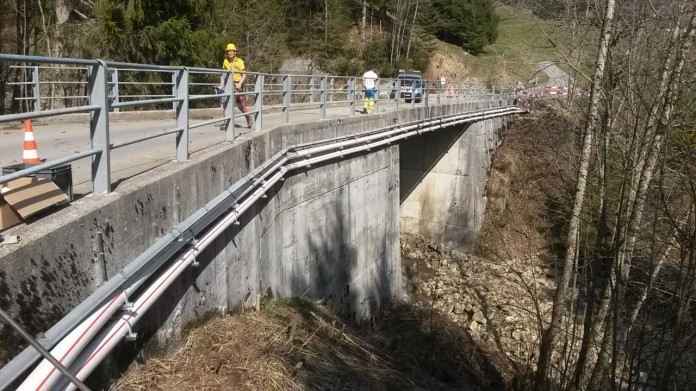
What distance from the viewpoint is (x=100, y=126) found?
4215mm

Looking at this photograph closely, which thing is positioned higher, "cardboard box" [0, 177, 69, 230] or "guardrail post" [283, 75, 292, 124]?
"guardrail post" [283, 75, 292, 124]

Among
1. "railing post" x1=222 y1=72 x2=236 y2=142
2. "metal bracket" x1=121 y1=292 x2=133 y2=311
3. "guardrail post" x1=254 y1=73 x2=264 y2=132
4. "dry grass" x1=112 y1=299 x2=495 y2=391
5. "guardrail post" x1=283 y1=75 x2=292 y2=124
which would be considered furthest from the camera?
"guardrail post" x1=283 y1=75 x2=292 y2=124

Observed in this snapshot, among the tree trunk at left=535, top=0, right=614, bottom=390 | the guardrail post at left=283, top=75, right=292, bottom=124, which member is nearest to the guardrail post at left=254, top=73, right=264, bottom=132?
the guardrail post at left=283, top=75, right=292, bottom=124

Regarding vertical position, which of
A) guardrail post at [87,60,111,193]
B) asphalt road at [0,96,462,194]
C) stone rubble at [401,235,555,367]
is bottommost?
stone rubble at [401,235,555,367]

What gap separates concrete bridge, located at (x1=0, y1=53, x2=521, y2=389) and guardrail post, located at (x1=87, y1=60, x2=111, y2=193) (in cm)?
2

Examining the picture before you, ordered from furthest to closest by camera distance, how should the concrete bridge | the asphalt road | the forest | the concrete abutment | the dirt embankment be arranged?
the forest < the dirt embankment < the asphalt road < the concrete abutment < the concrete bridge

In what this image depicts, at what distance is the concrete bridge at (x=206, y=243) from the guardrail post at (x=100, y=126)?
23 mm

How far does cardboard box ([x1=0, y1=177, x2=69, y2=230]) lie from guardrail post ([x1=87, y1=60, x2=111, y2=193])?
1.33 ft

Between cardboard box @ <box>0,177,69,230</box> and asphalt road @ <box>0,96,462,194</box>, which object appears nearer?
cardboard box @ <box>0,177,69,230</box>

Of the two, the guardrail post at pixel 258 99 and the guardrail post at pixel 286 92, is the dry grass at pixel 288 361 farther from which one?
the guardrail post at pixel 286 92

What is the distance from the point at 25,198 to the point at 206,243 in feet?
7.15

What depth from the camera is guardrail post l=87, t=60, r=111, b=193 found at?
4.11 m

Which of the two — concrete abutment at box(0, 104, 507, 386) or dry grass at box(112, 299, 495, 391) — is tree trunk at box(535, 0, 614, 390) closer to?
dry grass at box(112, 299, 495, 391)

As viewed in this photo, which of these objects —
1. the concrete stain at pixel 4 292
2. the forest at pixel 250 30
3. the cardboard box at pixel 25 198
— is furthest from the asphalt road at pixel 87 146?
the forest at pixel 250 30
